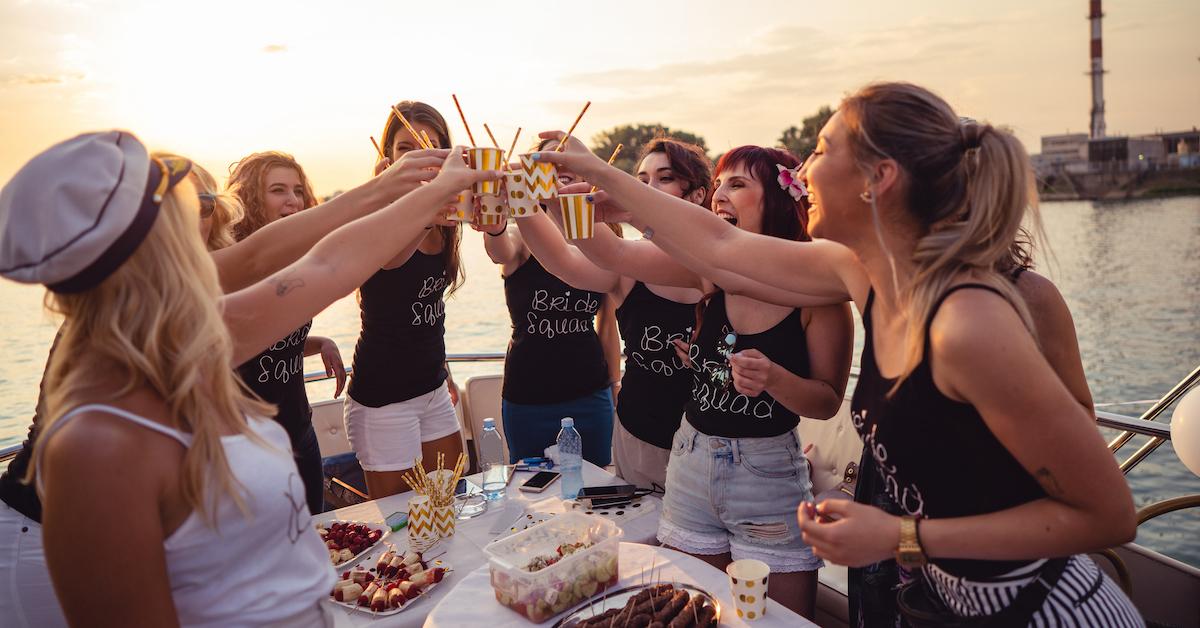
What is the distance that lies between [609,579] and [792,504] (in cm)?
66

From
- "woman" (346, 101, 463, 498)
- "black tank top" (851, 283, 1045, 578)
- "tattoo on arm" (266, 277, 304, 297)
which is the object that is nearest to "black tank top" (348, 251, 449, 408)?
"woman" (346, 101, 463, 498)

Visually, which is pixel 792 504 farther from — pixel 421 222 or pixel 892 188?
pixel 421 222

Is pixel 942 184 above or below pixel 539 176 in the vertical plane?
below

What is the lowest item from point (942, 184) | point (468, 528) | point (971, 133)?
point (468, 528)

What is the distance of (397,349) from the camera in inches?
123

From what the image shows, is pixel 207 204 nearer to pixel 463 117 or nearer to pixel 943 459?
pixel 463 117

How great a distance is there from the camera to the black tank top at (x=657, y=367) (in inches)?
106

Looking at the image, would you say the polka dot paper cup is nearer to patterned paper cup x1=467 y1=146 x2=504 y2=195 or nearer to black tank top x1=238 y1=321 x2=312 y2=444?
patterned paper cup x1=467 y1=146 x2=504 y2=195

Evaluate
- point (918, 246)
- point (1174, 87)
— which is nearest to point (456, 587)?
point (918, 246)

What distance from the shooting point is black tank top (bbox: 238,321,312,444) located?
262 centimetres

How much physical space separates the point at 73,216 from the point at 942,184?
1.57 metres

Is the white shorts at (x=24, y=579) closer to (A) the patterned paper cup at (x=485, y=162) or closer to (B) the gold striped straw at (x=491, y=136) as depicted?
(A) the patterned paper cup at (x=485, y=162)

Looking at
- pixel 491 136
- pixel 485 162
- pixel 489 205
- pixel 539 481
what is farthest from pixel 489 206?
pixel 539 481

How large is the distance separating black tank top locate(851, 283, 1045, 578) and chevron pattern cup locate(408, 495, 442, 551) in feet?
4.65
